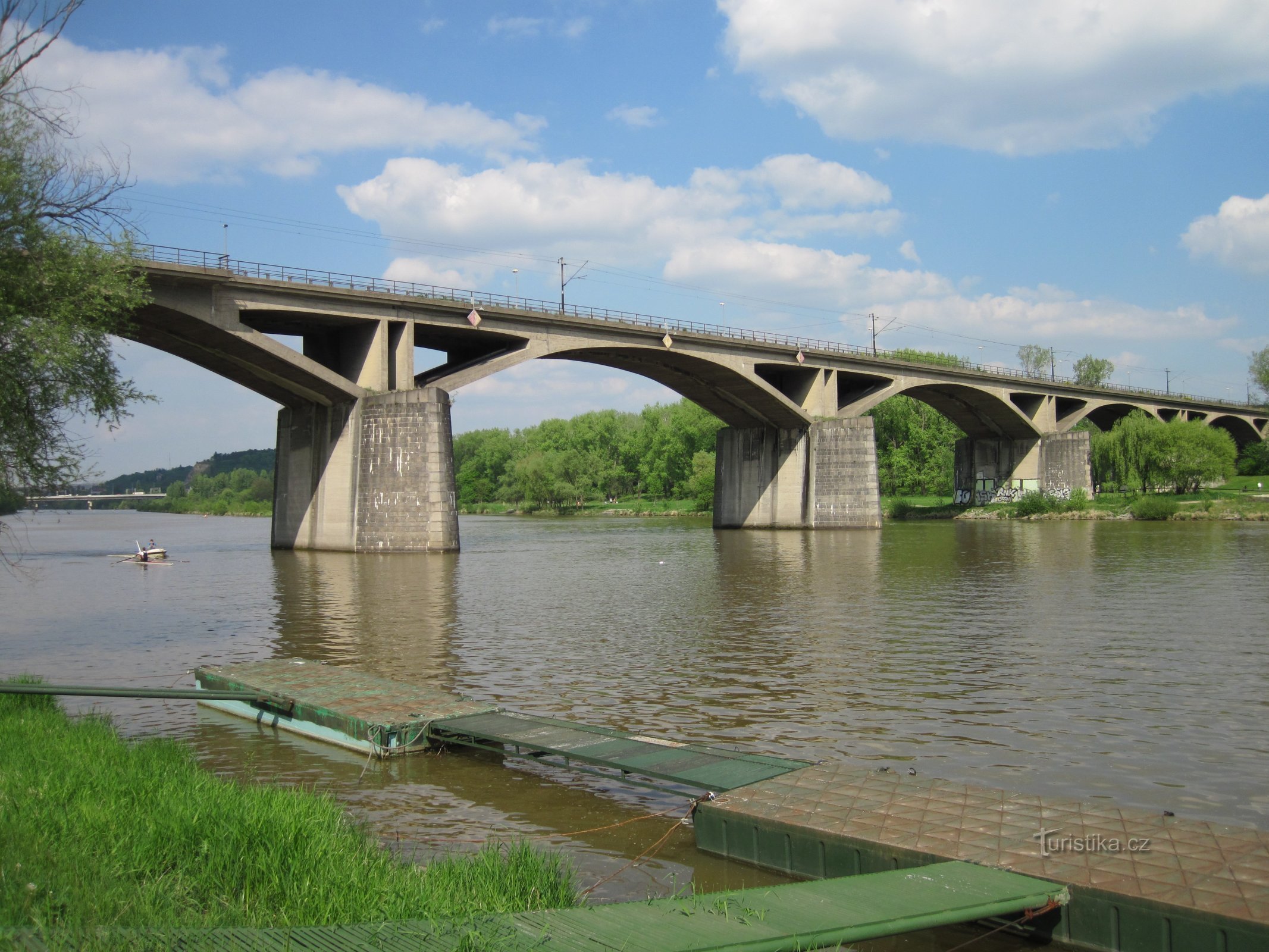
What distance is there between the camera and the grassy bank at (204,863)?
17.1ft

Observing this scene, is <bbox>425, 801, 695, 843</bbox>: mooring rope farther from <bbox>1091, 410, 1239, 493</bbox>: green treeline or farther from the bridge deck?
<bbox>1091, 410, 1239, 493</bbox>: green treeline

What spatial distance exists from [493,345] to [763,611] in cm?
3924

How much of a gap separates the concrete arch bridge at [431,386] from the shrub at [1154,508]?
49.1ft

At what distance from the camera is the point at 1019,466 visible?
9150 cm

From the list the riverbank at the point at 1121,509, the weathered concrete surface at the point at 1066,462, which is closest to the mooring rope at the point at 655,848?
the riverbank at the point at 1121,509

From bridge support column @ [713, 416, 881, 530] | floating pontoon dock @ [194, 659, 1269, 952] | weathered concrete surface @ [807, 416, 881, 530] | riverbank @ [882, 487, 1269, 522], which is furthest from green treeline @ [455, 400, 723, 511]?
floating pontoon dock @ [194, 659, 1269, 952]

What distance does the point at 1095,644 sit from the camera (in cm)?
1802

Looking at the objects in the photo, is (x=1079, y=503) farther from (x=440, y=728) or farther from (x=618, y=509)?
(x=440, y=728)

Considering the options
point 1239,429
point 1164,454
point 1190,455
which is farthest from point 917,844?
point 1239,429

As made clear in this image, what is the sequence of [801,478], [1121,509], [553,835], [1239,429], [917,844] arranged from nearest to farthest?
1. [917,844]
2. [553,835]
3. [801,478]
4. [1121,509]
5. [1239,429]

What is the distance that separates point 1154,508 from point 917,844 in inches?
2963

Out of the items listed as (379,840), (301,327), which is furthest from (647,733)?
(301,327)

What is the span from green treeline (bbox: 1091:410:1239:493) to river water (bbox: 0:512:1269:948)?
1795 inches

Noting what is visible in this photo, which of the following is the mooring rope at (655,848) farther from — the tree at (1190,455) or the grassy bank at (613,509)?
the grassy bank at (613,509)
